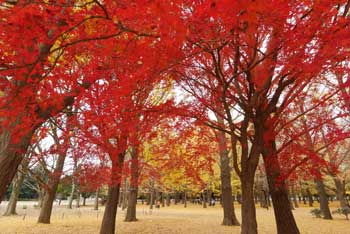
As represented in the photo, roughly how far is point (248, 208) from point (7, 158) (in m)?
5.14

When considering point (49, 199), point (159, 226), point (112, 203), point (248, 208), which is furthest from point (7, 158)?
point (49, 199)

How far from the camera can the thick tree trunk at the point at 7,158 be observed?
4.43 m

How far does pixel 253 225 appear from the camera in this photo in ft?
18.5

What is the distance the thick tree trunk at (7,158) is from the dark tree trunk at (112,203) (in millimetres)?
4935

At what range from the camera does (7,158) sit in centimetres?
446

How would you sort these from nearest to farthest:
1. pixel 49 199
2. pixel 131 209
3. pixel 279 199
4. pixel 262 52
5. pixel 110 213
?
pixel 262 52 → pixel 279 199 → pixel 110 213 → pixel 49 199 → pixel 131 209

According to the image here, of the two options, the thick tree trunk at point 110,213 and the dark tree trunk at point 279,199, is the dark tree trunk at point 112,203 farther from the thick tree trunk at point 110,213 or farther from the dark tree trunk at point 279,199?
the dark tree trunk at point 279,199

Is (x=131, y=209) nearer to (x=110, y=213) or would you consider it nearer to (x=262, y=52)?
(x=110, y=213)

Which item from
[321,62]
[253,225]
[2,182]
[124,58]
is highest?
[124,58]

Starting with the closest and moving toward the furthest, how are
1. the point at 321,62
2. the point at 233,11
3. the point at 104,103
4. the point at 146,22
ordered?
the point at 233,11 < the point at 146,22 < the point at 321,62 < the point at 104,103

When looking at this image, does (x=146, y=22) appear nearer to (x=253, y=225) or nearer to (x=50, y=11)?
(x=50, y=11)

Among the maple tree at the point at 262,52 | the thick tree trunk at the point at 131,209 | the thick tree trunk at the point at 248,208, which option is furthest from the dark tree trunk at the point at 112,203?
the thick tree trunk at the point at 131,209

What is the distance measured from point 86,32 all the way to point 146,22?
2.66m

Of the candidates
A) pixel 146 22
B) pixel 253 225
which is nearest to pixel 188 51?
pixel 146 22
